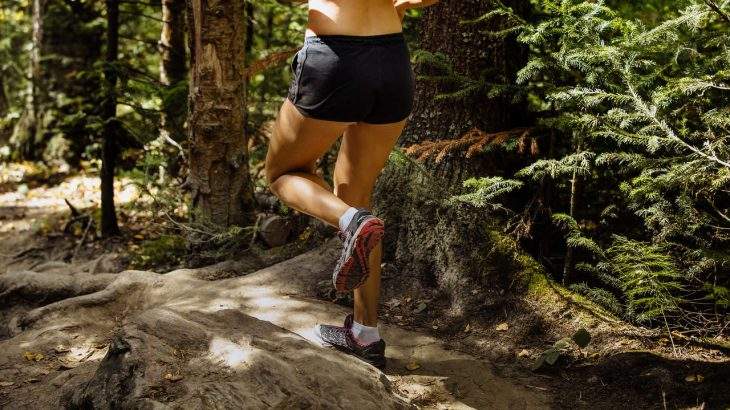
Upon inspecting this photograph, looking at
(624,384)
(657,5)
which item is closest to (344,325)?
(624,384)

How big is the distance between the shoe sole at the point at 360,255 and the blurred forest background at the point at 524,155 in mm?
1349

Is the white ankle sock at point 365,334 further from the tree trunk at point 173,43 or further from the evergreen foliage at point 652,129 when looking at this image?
the tree trunk at point 173,43

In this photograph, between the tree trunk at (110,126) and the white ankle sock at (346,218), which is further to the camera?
the tree trunk at (110,126)

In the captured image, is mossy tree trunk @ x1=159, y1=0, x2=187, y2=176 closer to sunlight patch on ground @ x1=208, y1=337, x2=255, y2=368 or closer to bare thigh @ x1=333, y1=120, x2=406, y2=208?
bare thigh @ x1=333, y1=120, x2=406, y2=208

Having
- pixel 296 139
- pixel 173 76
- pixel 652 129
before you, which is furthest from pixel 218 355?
pixel 173 76

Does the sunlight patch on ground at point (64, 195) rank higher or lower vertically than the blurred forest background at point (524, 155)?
lower

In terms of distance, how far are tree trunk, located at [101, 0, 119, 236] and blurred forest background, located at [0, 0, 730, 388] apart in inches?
1.2

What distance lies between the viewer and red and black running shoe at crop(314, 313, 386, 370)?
12.6ft

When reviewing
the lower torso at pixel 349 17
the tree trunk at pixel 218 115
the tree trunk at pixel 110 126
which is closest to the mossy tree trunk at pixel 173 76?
the tree trunk at pixel 110 126

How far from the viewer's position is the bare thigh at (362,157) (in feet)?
11.5

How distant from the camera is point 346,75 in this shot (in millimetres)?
3135

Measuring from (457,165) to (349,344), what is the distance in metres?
1.66

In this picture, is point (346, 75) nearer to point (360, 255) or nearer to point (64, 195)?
point (360, 255)

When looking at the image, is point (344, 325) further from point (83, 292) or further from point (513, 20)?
point (83, 292)
